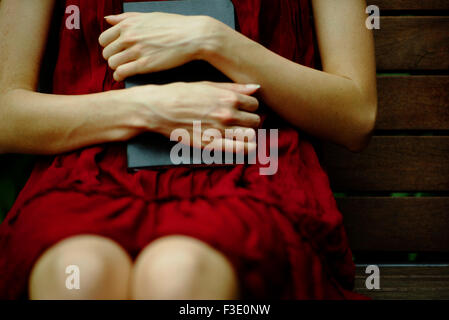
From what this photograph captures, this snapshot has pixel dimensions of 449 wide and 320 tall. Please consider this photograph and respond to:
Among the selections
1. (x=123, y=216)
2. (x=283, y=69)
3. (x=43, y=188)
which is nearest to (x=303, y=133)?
(x=283, y=69)

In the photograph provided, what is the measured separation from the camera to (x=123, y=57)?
716 mm

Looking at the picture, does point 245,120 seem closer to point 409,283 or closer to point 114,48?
point 114,48

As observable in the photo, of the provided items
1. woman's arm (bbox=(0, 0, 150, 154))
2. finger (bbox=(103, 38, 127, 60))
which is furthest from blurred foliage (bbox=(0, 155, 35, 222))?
finger (bbox=(103, 38, 127, 60))

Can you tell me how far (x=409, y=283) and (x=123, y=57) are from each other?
2.99 ft

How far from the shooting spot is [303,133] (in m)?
0.80

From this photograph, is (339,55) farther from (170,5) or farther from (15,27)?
(15,27)

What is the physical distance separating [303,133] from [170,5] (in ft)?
1.20

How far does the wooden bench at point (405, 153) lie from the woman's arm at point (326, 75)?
39 centimetres

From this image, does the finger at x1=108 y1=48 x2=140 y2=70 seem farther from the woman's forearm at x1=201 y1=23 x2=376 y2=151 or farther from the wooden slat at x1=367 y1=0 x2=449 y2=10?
the wooden slat at x1=367 y1=0 x2=449 y2=10

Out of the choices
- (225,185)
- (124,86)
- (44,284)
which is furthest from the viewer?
(124,86)

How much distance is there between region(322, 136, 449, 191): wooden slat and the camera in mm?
1166

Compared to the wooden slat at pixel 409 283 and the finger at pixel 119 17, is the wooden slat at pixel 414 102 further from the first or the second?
the finger at pixel 119 17

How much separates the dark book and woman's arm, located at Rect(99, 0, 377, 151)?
0.10 ft

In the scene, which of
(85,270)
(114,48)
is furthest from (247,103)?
(85,270)
